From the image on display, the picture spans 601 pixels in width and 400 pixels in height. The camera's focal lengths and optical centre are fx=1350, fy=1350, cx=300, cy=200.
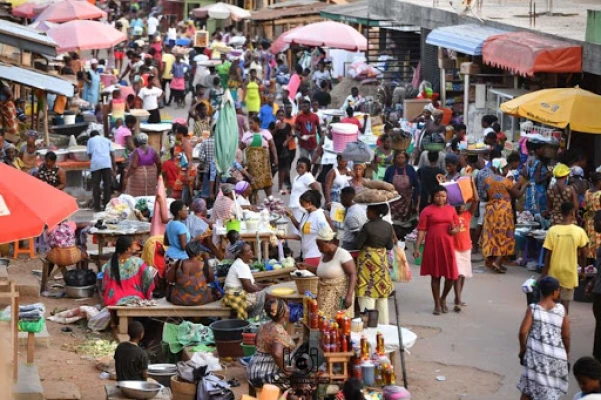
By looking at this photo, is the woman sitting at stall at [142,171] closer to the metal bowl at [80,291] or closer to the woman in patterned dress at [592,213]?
the metal bowl at [80,291]

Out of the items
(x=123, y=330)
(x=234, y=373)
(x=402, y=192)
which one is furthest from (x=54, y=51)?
(x=234, y=373)

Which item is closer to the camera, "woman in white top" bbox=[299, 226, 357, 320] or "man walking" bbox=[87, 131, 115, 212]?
"woman in white top" bbox=[299, 226, 357, 320]

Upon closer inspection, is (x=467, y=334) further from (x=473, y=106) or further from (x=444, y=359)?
(x=473, y=106)

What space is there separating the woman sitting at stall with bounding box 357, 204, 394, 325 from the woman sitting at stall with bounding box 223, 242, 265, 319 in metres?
1.04

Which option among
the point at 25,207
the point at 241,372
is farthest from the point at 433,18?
the point at 25,207

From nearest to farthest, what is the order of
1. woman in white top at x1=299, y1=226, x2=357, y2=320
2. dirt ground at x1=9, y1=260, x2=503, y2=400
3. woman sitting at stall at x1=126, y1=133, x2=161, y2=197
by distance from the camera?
dirt ground at x1=9, y1=260, x2=503, y2=400
woman in white top at x1=299, y1=226, x2=357, y2=320
woman sitting at stall at x1=126, y1=133, x2=161, y2=197

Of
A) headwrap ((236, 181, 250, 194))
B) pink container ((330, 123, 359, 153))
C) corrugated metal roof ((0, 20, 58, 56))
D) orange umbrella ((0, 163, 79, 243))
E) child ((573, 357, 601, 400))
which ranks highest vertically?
corrugated metal roof ((0, 20, 58, 56))

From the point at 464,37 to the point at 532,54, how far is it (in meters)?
3.98

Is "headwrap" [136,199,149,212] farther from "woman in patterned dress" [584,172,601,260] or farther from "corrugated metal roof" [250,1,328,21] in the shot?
"corrugated metal roof" [250,1,328,21]

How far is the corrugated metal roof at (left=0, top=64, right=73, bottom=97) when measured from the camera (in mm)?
19453

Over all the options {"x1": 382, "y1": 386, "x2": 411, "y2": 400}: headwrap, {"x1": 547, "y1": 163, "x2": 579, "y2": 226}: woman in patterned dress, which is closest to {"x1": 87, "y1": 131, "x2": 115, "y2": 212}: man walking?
{"x1": 547, "y1": 163, "x2": 579, "y2": 226}: woman in patterned dress

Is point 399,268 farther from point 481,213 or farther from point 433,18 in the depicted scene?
point 433,18

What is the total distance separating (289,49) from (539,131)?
64.1 feet

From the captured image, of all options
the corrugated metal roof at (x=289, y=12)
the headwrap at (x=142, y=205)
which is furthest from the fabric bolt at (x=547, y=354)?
the corrugated metal roof at (x=289, y=12)
